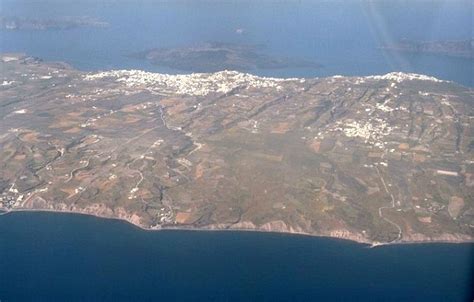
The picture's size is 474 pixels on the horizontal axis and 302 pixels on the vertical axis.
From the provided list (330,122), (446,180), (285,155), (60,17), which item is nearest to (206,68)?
(330,122)

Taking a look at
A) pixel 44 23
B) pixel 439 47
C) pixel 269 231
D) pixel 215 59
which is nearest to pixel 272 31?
pixel 439 47

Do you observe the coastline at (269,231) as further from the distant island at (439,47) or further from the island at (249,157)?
the distant island at (439,47)

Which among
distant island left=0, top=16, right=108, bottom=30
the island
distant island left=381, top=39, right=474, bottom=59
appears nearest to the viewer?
the island

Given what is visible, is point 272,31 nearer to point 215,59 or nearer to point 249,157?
point 215,59

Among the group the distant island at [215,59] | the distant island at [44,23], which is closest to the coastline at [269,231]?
the distant island at [215,59]

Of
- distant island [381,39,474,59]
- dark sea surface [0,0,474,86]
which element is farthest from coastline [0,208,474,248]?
distant island [381,39,474,59]

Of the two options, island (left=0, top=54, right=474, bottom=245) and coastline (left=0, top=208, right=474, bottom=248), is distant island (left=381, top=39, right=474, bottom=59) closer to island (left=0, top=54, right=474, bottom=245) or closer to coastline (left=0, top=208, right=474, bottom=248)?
island (left=0, top=54, right=474, bottom=245)

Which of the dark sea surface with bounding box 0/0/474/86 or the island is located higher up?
the island
